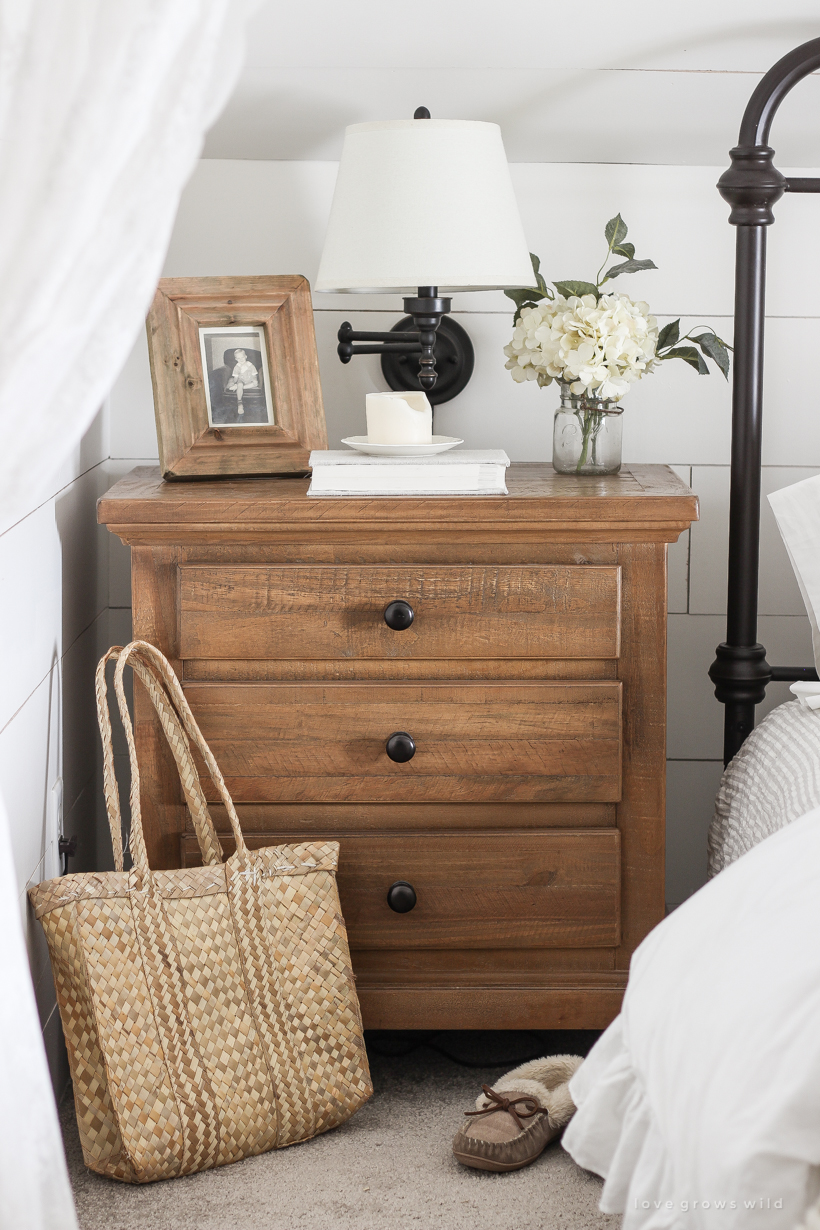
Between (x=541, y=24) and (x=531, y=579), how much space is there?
0.80 meters

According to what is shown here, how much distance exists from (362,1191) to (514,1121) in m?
0.20

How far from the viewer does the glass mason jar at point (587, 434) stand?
1563 mm

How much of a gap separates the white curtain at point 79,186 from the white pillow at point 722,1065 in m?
0.48

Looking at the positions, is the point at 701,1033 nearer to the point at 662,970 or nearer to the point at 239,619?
the point at 662,970

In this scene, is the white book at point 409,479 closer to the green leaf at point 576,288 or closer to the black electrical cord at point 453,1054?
the green leaf at point 576,288

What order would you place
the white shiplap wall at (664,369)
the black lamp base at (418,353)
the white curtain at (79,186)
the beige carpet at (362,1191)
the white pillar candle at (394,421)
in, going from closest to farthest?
the white curtain at (79,186) → the beige carpet at (362,1191) → the white pillar candle at (394,421) → the black lamp base at (418,353) → the white shiplap wall at (664,369)

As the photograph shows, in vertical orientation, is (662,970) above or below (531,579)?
below

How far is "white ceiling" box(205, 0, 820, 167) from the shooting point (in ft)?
4.97

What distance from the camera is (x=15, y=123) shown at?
723 mm

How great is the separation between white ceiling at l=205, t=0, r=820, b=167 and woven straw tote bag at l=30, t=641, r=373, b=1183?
2.84 feet

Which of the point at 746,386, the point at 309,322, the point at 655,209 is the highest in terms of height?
the point at 655,209

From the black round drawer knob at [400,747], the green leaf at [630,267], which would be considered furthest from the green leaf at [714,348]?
the black round drawer knob at [400,747]

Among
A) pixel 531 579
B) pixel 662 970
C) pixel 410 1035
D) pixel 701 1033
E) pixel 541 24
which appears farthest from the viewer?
pixel 410 1035

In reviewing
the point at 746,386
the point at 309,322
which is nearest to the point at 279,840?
the point at 309,322
